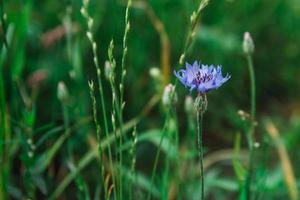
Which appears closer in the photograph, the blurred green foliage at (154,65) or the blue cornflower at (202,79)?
the blue cornflower at (202,79)

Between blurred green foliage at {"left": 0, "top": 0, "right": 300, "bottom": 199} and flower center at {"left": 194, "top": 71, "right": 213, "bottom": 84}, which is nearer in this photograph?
flower center at {"left": 194, "top": 71, "right": 213, "bottom": 84}

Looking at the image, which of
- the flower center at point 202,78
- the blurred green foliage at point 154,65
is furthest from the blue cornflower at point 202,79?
the blurred green foliage at point 154,65

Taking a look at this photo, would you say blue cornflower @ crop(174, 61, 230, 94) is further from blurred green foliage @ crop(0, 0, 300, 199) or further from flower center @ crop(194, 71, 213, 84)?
blurred green foliage @ crop(0, 0, 300, 199)

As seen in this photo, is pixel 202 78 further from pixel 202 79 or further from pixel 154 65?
pixel 154 65

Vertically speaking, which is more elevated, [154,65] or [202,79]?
[154,65]

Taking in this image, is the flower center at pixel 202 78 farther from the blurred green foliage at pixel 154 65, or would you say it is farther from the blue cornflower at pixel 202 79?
the blurred green foliage at pixel 154 65

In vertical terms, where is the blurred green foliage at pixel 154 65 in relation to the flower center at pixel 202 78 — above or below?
above

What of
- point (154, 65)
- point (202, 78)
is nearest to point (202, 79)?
point (202, 78)

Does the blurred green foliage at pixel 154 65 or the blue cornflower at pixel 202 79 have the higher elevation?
the blurred green foliage at pixel 154 65

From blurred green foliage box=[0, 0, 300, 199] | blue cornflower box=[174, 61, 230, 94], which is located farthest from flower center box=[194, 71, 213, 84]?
blurred green foliage box=[0, 0, 300, 199]

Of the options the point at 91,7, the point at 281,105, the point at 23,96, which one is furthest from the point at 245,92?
the point at 23,96
